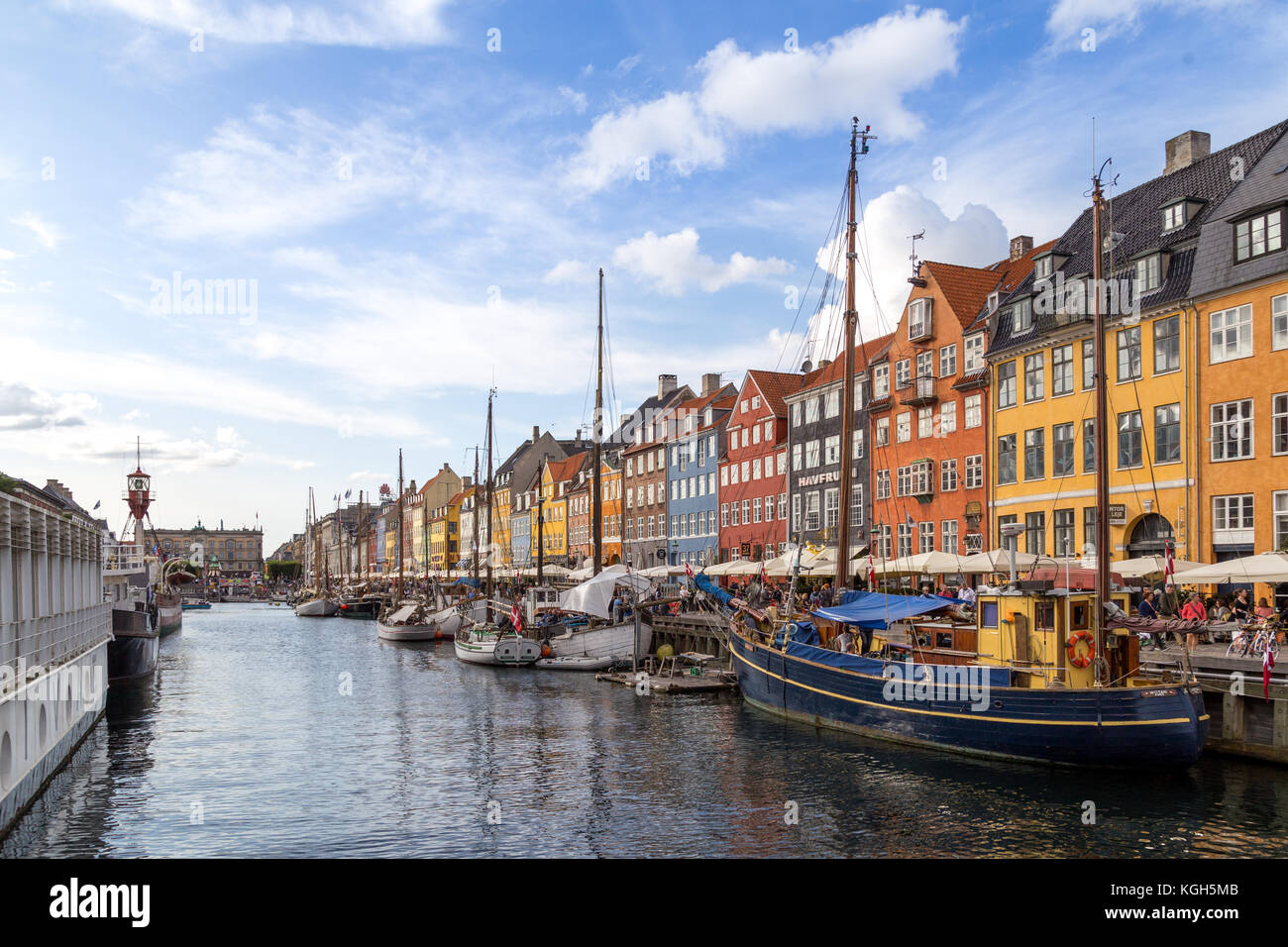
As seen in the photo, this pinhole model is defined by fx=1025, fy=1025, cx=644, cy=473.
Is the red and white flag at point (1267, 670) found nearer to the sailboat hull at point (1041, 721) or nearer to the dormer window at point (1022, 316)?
the sailboat hull at point (1041, 721)

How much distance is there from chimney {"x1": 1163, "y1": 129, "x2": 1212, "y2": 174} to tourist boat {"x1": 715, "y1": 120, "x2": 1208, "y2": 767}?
23523mm

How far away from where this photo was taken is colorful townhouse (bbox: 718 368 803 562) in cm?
6994

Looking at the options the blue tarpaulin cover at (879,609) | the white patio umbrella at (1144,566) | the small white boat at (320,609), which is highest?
the white patio umbrella at (1144,566)

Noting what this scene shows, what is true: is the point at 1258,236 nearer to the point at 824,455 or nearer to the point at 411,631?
the point at 824,455

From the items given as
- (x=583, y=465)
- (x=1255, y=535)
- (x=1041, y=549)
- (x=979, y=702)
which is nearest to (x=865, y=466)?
(x=1041, y=549)

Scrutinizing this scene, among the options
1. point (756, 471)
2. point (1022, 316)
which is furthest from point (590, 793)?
point (756, 471)

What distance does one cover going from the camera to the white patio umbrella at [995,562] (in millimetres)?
35125

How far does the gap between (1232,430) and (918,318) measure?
67.7 ft

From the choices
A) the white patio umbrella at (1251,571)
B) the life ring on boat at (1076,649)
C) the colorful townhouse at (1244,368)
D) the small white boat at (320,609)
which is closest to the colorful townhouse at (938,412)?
the colorful townhouse at (1244,368)

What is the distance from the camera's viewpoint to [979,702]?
2450 cm

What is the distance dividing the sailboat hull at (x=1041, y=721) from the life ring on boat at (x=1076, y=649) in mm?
1694

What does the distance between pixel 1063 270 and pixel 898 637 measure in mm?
23877

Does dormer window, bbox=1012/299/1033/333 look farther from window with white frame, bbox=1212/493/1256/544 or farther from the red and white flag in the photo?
the red and white flag
